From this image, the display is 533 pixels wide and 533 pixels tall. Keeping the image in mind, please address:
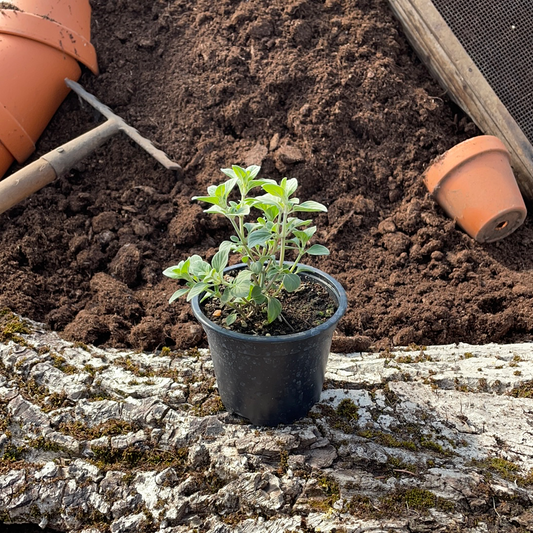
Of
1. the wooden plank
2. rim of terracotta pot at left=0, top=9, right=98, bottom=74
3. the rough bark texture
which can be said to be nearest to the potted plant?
the rough bark texture

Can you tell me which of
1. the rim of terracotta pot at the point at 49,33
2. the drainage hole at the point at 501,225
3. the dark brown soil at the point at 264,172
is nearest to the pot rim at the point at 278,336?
the dark brown soil at the point at 264,172

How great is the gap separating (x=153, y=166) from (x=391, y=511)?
8.02 ft

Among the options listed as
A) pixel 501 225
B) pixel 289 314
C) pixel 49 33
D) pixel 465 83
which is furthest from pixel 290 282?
pixel 49 33

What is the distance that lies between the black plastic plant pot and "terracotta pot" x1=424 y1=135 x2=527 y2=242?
1.46m

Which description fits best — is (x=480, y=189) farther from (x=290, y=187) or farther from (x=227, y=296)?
(x=227, y=296)

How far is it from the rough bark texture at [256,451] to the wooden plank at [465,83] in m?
1.61

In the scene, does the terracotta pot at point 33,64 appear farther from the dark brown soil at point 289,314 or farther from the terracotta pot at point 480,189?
the terracotta pot at point 480,189

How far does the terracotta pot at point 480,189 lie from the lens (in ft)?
9.70

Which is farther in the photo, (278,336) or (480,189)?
(480,189)

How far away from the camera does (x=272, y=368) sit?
1.71 meters

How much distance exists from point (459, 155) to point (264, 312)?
5.85ft

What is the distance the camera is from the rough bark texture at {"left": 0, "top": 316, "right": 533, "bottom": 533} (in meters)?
1.57

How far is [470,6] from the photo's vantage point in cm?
341

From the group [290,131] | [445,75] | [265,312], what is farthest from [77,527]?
[445,75]
